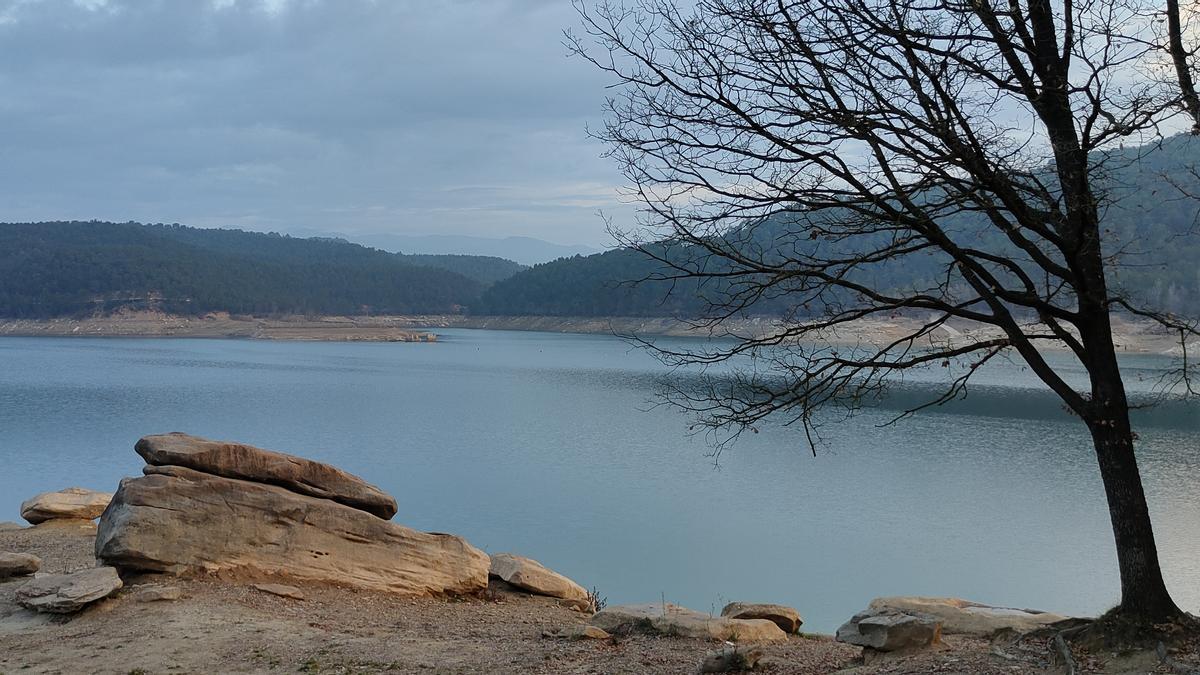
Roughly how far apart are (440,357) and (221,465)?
222ft

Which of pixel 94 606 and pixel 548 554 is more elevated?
pixel 94 606

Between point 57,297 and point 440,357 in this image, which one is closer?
point 440,357

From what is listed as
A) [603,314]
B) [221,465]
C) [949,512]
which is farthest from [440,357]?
[221,465]

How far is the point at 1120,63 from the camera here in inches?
224

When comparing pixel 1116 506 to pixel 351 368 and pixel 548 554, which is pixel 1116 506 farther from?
pixel 351 368

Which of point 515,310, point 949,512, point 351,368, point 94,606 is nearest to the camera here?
point 94,606

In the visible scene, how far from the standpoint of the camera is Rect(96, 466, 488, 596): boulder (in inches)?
355

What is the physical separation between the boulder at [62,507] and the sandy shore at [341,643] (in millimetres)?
4664

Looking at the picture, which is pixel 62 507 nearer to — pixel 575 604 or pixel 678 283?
pixel 575 604

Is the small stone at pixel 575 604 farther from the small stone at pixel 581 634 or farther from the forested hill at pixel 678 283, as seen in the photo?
the forested hill at pixel 678 283

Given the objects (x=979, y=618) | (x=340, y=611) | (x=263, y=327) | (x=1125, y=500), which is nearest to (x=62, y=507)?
(x=340, y=611)

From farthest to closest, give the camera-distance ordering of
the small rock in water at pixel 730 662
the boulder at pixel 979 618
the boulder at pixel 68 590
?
the boulder at pixel 68 590 → the boulder at pixel 979 618 → the small rock in water at pixel 730 662

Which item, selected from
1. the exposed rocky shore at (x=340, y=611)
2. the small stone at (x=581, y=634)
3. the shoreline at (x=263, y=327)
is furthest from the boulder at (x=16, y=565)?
the shoreline at (x=263, y=327)

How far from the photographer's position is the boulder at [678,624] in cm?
768
